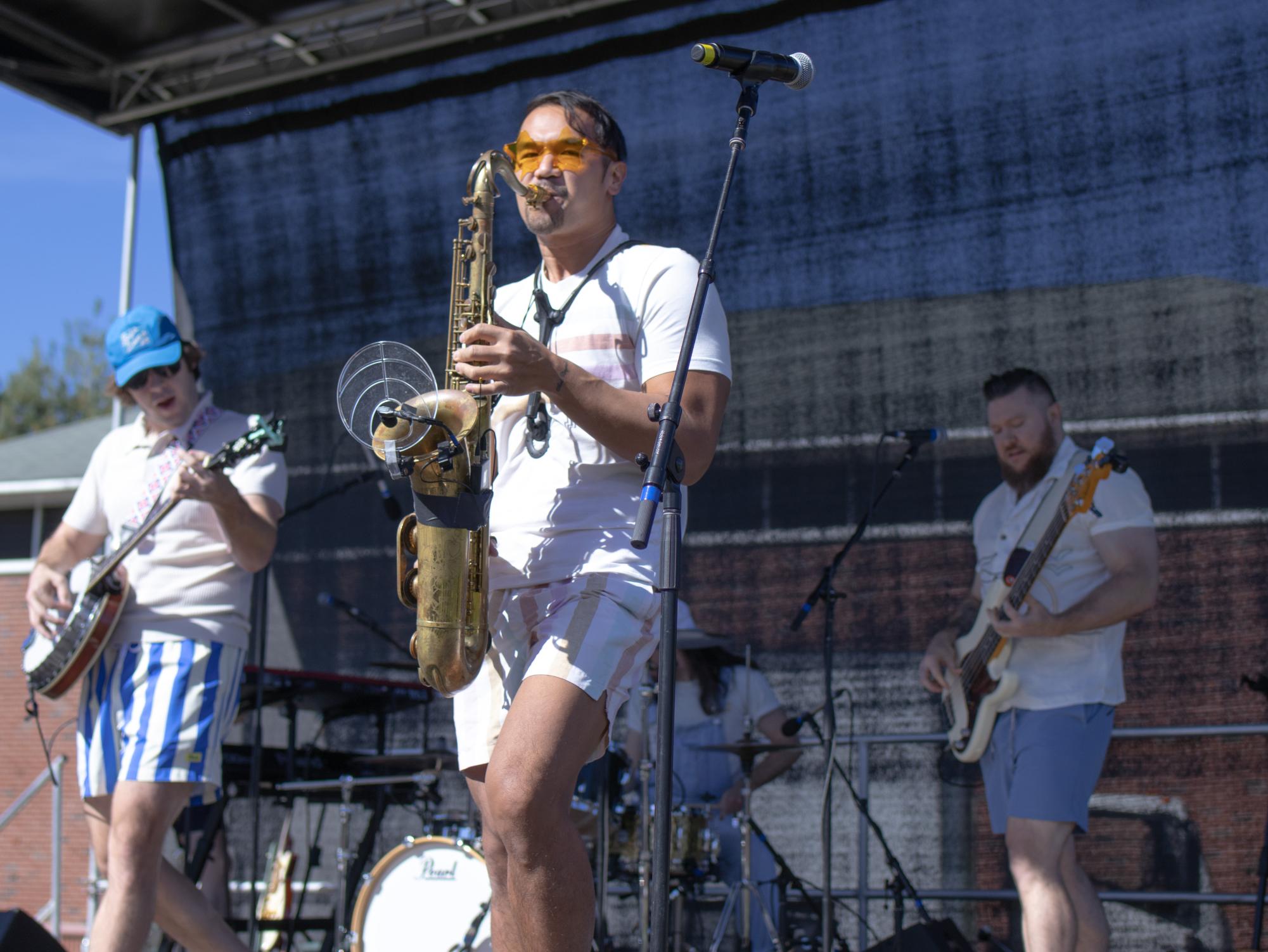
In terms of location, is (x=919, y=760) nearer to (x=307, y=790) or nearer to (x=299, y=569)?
(x=307, y=790)

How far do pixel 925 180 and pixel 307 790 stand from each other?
11.6ft

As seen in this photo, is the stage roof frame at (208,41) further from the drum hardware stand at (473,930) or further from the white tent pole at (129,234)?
the drum hardware stand at (473,930)

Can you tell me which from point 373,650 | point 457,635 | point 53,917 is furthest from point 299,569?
point 457,635

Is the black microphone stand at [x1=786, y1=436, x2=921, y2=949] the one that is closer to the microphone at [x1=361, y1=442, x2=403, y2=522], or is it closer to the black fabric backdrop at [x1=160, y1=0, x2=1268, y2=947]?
the black fabric backdrop at [x1=160, y1=0, x2=1268, y2=947]

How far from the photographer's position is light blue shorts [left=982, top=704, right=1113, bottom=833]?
12.4ft

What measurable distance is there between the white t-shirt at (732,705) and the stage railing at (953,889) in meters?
0.43

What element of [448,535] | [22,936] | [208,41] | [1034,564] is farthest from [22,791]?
[448,535]

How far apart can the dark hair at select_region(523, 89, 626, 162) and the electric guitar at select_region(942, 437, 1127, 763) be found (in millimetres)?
1895

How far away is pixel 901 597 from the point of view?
17.0 ft

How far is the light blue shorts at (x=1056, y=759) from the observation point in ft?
12.4

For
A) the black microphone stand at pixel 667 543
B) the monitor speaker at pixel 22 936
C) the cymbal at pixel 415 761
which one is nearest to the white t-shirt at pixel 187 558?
the monitor speaker at pixel 22 936

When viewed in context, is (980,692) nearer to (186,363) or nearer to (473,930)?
(473,930)

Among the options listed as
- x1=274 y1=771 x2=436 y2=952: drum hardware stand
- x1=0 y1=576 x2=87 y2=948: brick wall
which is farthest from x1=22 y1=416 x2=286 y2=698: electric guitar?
x1=0 y1=576 x2=87 y2=948: brick wall

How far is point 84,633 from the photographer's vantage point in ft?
12.8
